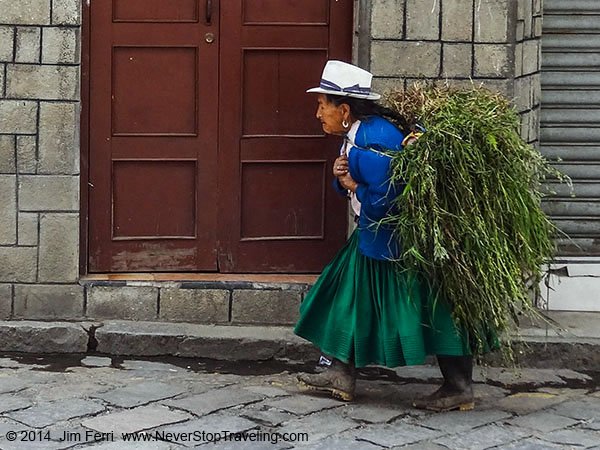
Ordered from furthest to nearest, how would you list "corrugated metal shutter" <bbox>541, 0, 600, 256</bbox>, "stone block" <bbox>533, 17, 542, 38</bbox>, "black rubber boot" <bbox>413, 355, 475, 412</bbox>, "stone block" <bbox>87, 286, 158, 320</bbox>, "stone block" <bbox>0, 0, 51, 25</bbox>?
1. "corrugated metal shutter" <bbox>541, 0, 600, 256</bbox>
2. "stone block" <bbox>533, 17, 542, 38</bbox>
3. "stone block" <bbox>87, 286, 158, 320</bbox>
4. "stone block" <bbox>0, 0, 51, 25</bbox>
5. "black rubber boot" <bbox>413, 355, 475, 412</bbox>

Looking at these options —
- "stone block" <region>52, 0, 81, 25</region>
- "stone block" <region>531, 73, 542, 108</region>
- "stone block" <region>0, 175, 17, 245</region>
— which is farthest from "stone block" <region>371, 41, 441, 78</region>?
"stone block" <region>0, 175, 17, 245</region>

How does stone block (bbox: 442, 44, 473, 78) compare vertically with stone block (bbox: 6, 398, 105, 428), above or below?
above

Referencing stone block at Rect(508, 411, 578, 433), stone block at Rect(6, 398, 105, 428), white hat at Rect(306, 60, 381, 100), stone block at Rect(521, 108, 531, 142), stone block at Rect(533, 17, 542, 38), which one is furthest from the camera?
stone block at Rect(533, 17, 542, 38)

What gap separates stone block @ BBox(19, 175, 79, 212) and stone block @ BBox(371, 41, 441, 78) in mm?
1734

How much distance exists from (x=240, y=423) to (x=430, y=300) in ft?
3.27

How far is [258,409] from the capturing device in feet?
18.9

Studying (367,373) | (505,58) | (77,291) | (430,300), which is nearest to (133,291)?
(77,291)

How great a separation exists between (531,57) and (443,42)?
2.03 ft

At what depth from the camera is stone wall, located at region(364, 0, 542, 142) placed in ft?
22.0

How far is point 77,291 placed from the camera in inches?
270

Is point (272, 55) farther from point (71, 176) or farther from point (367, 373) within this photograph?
point (367, 373)

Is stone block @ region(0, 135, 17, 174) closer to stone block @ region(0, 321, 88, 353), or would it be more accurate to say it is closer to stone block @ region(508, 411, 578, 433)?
stone block @ region(0, 321, 88, 353)

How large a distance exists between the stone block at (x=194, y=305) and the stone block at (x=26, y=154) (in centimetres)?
97

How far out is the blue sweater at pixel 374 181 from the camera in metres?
5.57
